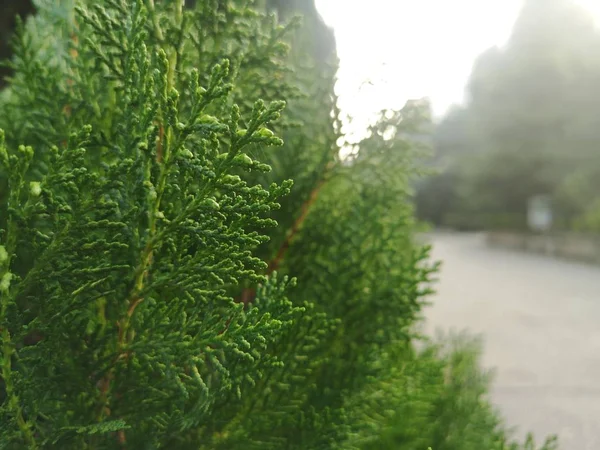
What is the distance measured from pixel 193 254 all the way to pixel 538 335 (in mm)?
8661

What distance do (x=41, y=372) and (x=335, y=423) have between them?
0.79 meters

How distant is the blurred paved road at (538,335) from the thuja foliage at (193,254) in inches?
118

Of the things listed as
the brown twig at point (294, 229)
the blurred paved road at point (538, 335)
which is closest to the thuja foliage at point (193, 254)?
the brown twig at point (294, 229)

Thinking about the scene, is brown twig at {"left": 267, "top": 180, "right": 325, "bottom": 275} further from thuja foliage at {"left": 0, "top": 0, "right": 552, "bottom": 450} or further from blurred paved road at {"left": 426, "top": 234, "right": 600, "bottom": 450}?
blurred paved road at {"left": 426, "top": 234, "right": 600, "bottom": 450}

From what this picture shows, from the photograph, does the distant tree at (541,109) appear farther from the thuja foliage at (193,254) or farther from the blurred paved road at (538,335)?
the thuja foliage at (193,254)

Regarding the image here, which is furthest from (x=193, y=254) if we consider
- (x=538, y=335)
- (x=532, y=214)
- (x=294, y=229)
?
(x=532, y=214)

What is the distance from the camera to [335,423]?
1.65 metres

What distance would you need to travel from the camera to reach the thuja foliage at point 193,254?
112cm

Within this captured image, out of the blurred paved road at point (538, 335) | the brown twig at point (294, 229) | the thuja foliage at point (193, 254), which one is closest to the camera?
the thuja foliage at point (193, 254)

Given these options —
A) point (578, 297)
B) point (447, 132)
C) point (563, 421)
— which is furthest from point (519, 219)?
point (563, 421)

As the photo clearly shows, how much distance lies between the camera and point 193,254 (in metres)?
1.41

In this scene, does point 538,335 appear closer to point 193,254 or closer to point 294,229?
point 294,229

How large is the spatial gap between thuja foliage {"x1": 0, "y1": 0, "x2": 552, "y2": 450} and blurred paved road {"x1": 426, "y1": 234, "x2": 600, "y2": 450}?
301 centimetres

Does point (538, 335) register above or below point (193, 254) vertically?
below
